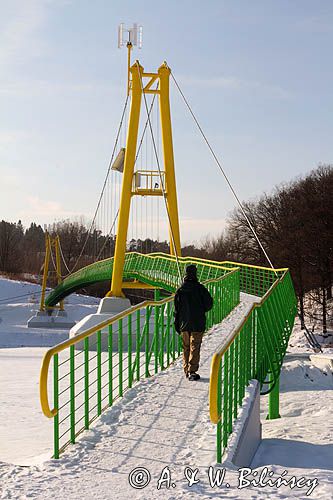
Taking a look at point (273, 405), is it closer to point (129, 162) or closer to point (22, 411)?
point (22, 411)

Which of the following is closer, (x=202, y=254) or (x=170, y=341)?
(x=170, y=341)

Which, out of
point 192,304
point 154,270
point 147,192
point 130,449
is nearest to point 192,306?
point 192,304

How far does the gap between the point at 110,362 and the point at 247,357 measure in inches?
63.1

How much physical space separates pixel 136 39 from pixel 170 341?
17495 mm

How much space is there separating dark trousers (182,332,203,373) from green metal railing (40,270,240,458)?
0.57m

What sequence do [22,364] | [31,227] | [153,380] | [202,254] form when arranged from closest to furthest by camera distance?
[153,380] < [22,364] < [202,254] < [31,227]

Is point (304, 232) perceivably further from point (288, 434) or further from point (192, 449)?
point (192, 449)

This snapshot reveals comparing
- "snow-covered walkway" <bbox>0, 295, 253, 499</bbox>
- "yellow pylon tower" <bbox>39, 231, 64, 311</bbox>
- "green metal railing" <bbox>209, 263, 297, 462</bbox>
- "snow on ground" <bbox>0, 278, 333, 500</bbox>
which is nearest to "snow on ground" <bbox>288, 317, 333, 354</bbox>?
"yellow pylon tower" <bbox>39, 231, 64, 311</bbox>

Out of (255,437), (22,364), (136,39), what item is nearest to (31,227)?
(136,39)

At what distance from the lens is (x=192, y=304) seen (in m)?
7.69

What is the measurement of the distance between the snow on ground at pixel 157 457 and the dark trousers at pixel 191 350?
18 cm

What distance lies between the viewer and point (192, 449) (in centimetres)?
513

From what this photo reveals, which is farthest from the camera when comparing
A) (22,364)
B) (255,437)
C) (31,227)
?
(31,227)

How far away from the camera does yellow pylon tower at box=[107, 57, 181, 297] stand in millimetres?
21719
